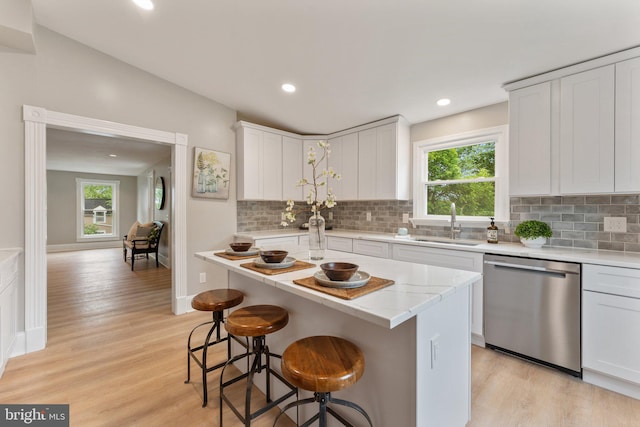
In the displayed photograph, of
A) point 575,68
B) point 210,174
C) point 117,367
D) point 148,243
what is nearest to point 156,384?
point 117,367

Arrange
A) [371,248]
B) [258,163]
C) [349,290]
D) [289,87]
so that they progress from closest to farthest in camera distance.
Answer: [349,290] < [289,87] < [371,248] < [258,163]

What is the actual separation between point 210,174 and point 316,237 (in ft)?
7.67

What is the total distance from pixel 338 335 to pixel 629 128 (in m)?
2.55

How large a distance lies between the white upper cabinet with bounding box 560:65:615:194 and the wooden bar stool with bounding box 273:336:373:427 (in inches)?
91.8

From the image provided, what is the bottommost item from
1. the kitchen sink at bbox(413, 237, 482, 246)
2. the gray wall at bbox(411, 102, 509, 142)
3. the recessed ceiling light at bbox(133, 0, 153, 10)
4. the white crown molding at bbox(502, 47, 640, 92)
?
the kitchen sink at bbox(413, 237, 482, 246)

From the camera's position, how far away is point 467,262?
2.56 m

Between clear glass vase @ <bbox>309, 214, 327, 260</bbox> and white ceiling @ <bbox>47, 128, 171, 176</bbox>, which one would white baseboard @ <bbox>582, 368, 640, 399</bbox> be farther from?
white ceiling @ <bbox>47, 128, 171, 176</bbox>

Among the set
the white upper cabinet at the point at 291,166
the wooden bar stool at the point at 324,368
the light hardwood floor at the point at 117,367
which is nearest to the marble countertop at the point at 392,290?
the wooden bar stool at the point at 324,368

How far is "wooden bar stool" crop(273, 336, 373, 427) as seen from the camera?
3.41ft

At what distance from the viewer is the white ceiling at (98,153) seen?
489cm

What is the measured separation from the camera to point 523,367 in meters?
2.20

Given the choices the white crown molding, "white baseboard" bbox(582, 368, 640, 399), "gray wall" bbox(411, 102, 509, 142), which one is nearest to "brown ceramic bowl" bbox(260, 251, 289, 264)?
"white baseboard" bbox(582, 368, 640, 399)

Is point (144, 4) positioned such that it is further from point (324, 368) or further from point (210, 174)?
point (324, 368)

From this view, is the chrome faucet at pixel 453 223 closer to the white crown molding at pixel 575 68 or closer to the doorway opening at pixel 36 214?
the white crown molding at pixel 575 68
